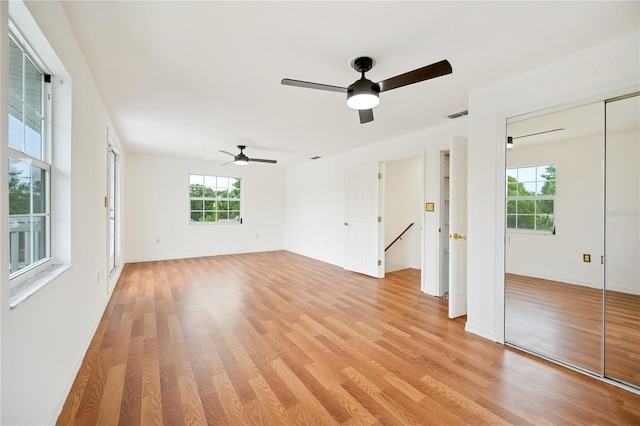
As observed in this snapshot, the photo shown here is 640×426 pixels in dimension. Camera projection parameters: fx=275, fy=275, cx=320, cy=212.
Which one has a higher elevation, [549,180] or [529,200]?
[549,180]

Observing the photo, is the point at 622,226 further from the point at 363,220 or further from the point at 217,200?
the point at 217,200

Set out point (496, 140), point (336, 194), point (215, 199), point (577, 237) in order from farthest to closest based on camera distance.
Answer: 1. point (215, 199)
2. point (336, 194)
3. point (496, 140)
4. point (577, 237)

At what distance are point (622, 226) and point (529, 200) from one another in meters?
0.66

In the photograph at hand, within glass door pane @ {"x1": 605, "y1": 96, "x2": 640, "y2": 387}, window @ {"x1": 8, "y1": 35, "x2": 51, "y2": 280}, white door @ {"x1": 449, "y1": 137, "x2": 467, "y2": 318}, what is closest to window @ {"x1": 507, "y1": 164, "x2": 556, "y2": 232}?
glass door pane @ {"x1": 605, "y1": 96, "x2": 640, "y2": 387}

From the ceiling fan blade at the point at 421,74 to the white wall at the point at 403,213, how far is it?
3.80 m

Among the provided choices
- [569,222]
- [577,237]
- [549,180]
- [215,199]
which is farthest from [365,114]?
[215,199]

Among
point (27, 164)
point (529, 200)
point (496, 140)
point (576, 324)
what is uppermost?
point (496, 140)

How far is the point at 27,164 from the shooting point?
1.61m

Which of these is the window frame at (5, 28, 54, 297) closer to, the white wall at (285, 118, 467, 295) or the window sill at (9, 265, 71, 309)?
the window sill at (9, 265, 71, 309)

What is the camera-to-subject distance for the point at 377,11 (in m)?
1.76

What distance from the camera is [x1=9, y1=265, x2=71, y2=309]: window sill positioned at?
1.27m

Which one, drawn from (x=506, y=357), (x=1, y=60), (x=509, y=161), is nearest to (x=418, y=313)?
(x=506, y=357)

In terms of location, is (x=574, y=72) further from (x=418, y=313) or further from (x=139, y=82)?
(x=139, y=82)

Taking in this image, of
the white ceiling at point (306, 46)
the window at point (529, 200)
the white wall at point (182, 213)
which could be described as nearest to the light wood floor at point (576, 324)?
the window at point (529, 200)
